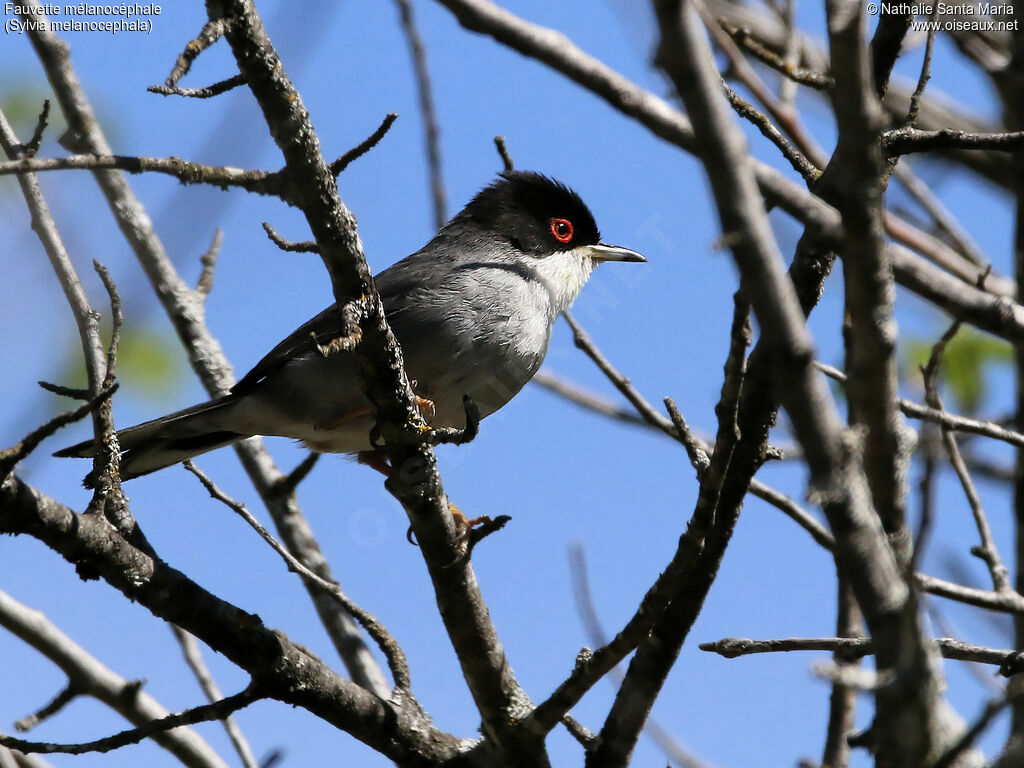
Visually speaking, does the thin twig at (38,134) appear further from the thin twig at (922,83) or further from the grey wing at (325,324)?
the thin twig at (922,83)

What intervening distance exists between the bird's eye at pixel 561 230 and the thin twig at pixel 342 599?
3057 mm

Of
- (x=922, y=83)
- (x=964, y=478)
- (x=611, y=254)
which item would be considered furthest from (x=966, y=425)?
(x=611, y=254)

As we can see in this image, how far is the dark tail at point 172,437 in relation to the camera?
5418 millimetres

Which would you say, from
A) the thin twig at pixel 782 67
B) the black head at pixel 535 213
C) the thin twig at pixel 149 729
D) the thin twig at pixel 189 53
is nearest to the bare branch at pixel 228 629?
the thin twig at pixel 149 729

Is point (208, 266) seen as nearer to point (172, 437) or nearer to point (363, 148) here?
point (172, 437)

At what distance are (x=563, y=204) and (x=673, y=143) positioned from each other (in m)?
4.69

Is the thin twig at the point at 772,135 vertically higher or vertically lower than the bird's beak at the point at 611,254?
lower

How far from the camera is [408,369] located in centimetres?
521

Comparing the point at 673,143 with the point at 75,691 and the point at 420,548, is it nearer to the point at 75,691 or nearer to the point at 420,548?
the point at 420,548

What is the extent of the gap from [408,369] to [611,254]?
2079 millimetres

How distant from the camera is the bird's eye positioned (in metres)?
6.70

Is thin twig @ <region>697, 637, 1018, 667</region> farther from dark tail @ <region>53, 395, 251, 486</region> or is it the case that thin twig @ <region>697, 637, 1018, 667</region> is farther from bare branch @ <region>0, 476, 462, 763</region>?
dark tail @ <region>53, 395, 251, 486</region>

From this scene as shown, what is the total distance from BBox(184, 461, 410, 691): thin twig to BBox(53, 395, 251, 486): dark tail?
108cm

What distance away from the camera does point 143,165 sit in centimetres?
290
